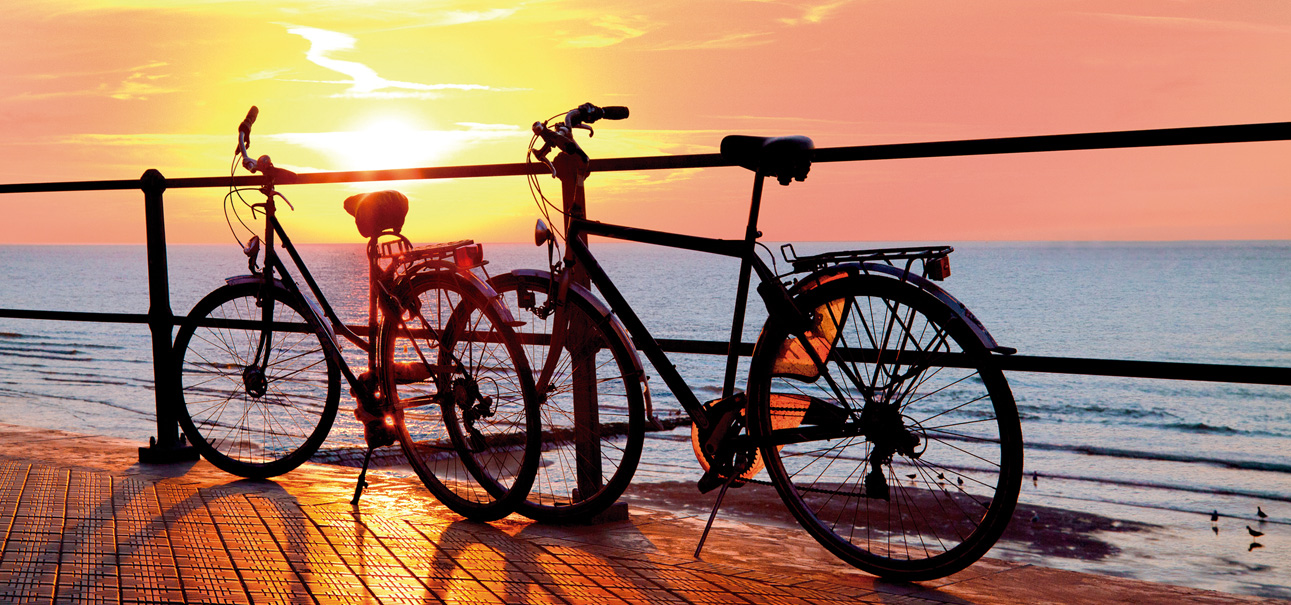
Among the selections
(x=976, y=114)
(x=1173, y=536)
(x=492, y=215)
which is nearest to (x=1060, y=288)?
(x=976, y=114)

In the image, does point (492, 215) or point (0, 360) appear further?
point (0, 360)

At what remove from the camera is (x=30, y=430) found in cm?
522

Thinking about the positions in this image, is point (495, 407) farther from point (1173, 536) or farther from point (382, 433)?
point (1173, 536)

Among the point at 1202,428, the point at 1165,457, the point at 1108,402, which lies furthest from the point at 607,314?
the point at 1108,402

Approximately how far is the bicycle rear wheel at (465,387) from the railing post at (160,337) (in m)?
1.42

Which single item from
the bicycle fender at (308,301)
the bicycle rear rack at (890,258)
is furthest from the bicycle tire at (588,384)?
the bicycle fender at (308,301)

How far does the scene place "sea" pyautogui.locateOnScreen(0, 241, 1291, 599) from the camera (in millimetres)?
14727

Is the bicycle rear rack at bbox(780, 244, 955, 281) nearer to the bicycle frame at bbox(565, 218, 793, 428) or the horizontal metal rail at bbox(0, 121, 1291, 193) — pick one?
the bicycle frame at bbox(565, 218, 793, 428)

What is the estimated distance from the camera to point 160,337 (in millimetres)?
4434

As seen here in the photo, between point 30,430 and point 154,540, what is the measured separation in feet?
10.3

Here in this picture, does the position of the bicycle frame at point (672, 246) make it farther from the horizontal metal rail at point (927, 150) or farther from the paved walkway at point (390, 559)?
the paved walkway at point (390, 559)

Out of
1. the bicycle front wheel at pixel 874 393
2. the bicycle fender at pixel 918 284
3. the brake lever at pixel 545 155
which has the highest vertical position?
the brake lever at pixel 545 155

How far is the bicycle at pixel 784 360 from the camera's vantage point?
8.11 feet

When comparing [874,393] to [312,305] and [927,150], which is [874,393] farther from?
[312,305]
